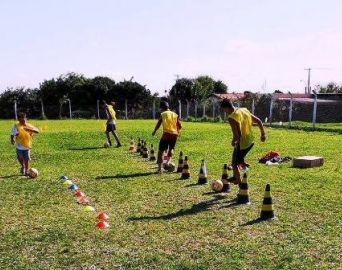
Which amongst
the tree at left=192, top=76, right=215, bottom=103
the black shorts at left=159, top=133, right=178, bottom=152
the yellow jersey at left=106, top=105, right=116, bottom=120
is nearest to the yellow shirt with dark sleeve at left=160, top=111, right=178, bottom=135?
the black shorts at left=159, top=133, right=178, bottom=152

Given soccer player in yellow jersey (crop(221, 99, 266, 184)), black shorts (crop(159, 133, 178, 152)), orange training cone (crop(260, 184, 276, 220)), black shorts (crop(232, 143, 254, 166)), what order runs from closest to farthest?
orange training cone (crop(260, 184, 276, 220)) < soccer player in yellow jersey (crop(221, 99, 266, 184)) < black shorts (crop(232, 143, 254, 166)) < black shorts (crop(159, 133, 178, 152))

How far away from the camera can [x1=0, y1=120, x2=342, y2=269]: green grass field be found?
637 cm

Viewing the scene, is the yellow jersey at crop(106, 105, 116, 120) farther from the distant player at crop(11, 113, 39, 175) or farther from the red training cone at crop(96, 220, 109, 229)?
the red training cone at crop(96, 220, 109, 229)

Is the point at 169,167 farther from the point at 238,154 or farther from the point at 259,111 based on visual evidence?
the point at 259,111

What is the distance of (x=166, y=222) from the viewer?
817cm

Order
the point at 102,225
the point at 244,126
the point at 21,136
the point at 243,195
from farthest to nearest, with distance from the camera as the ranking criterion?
the point at 21,136 < the point at 244,126 < the point at 243,195 < the point at 102,225

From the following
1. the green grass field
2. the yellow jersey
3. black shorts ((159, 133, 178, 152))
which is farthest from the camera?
the yellow jersey

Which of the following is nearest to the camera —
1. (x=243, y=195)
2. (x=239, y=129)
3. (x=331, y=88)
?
(x=243, y=195)

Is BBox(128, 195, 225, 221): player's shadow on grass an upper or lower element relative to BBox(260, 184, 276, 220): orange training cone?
lower

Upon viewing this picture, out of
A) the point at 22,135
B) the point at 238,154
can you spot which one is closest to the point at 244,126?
the point at 238,154

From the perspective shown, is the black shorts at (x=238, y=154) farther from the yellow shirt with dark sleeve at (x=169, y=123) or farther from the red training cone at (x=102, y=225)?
the yellow shirt with dark sleeve at (x=169, y=123)

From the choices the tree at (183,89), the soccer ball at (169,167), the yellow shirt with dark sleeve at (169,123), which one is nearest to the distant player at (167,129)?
the yellow shirt with dark sleeve at (169,123)

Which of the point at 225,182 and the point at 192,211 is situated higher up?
the point at 225,182

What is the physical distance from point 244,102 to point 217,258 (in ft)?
117
